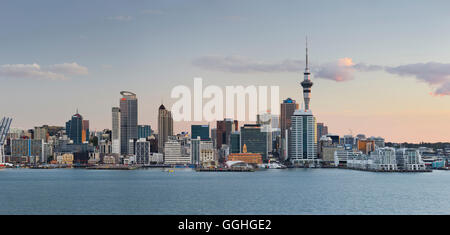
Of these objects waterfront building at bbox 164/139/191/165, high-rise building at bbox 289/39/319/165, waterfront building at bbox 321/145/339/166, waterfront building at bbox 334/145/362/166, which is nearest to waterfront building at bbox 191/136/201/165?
waterfront building at bbox 164/139/191/165

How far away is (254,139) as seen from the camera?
196 m

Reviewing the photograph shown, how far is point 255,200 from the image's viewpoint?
4912 cm

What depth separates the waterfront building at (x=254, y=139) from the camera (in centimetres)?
19338

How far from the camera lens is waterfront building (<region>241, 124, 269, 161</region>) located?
193375 millimetres

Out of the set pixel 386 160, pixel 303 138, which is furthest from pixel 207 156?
pixel 386 160

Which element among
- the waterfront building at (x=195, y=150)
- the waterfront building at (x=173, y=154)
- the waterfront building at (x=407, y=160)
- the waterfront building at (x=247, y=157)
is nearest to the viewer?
the waterfront building at (x=407, y=160)

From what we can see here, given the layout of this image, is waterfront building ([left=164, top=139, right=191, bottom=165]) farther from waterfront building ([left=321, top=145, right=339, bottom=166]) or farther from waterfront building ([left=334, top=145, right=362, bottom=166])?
waterfront building ([left=334, top=145, right=362, bottom=166])

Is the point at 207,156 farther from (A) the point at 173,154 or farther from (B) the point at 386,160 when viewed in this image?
(B) the point at 386,160

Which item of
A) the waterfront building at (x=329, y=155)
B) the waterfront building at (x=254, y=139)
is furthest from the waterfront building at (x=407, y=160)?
the waterfront building at (x=254, y=139)

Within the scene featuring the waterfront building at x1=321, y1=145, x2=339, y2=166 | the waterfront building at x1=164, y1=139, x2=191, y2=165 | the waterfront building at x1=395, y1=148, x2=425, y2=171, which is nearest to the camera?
the waterfront building at x1=395, y1=148, x2=425, y2=171

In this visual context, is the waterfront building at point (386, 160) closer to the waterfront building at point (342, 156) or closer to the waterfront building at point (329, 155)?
the waterfront building at point (342, 156)
